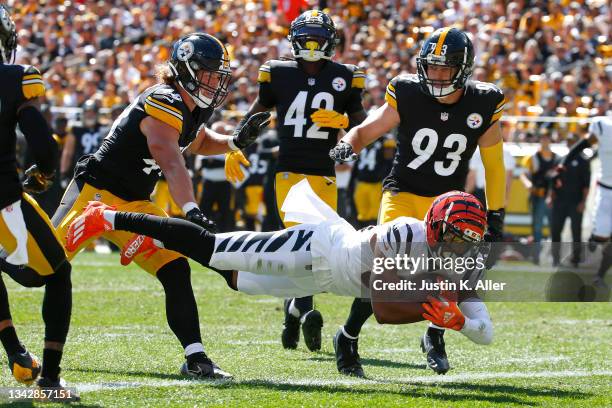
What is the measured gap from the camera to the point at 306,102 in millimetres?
7402

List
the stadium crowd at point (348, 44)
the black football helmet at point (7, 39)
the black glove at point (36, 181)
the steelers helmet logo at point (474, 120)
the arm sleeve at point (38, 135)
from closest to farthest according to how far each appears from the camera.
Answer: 1. the arm sleeve at point (38, 135)
2. the black football helmet at point (7, 39)
3. the black glove at point (36, 181)
4. the steelers helmet logo at point (474, 120)
5. the stadium crowd at point (348, 44)

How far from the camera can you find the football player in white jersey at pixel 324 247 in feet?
16.3

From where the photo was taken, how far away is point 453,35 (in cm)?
621

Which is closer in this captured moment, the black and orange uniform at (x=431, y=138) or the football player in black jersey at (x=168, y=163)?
the football player in black jersey at (x=168, y=163)

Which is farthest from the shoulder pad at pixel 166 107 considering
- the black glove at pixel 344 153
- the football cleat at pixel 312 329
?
the football cleat at pixel 312 329

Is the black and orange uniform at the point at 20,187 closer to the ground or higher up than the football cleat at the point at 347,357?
higher up

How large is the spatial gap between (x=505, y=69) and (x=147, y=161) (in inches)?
458

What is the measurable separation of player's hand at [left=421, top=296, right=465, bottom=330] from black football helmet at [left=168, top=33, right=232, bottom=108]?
1.77 meters

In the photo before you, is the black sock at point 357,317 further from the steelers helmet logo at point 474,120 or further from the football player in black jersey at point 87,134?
the football player in black jersey at point 87,134

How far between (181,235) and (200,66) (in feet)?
3.11

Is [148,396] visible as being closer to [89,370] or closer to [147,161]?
[89,370]

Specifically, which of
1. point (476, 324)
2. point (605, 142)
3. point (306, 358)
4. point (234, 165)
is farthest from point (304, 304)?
point (605, 142)

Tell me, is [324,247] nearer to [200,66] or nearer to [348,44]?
[200,66]

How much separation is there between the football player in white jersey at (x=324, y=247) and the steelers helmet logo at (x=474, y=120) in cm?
115
